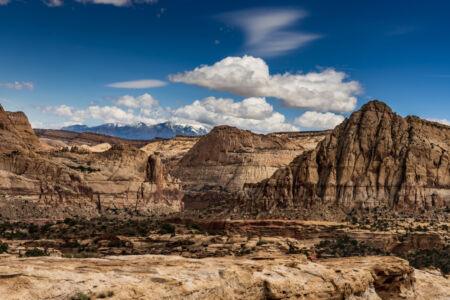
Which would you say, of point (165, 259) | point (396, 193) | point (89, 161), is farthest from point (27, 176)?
point (165, 259)

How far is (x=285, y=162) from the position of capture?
172m

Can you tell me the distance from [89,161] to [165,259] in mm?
106143

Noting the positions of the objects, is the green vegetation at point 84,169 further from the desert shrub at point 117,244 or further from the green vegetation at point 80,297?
the green vegetation at point 80,297

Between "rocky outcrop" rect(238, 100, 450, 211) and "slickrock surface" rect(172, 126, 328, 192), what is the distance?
72781 mm

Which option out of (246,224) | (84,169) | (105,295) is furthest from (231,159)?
(105,295)

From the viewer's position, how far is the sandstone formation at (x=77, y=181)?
9969 cm

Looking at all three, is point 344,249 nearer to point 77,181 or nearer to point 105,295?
point 105,295

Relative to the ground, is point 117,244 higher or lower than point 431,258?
higher

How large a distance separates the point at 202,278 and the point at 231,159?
6120 inches

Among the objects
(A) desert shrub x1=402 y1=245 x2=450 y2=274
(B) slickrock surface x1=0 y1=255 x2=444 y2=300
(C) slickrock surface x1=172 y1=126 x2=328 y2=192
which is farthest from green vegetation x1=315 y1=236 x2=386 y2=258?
(C) slickrock surface x1=172 y1=126 x2=328 y2=192

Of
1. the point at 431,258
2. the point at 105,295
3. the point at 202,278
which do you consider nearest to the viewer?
the point at 105,295

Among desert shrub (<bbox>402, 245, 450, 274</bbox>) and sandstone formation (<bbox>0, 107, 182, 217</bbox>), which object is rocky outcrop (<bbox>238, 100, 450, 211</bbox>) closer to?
desert shrub (<bbox>402, 245, 450, 274</bbox>)

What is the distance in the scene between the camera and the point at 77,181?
4400 inches

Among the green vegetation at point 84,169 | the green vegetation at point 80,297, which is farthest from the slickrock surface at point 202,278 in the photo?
the green vegetation at point 84,169
